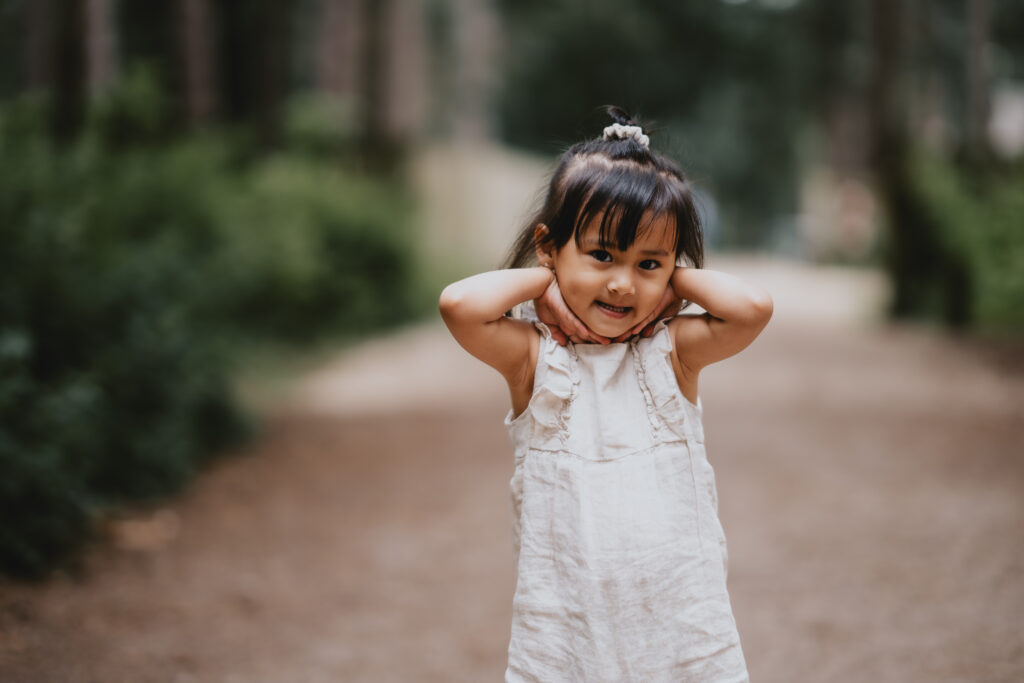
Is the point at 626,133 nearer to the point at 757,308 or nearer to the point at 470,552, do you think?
the point at 757,308

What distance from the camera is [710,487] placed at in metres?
2.36

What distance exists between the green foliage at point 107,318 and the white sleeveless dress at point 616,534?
2.81 metres

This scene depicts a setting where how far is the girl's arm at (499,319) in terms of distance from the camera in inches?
90.3

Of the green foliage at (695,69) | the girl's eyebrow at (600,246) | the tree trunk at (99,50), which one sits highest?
the green foliage at (695,69)

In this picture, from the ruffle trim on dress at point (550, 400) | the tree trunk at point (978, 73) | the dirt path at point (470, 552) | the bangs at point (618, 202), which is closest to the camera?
the bangs at point (618, 202)

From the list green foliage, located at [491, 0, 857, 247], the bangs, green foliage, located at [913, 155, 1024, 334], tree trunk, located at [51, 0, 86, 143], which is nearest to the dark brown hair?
the bangs

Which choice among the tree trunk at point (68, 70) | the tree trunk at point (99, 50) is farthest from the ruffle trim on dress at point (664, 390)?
the tree trunk at point (99, 50)

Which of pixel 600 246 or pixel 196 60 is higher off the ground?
pixel 196 60

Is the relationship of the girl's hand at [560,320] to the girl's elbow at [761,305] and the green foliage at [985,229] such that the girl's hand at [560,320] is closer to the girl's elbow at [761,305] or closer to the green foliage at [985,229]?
the girl's elbow at [761,305]

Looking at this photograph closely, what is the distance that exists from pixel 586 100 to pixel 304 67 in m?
12.0

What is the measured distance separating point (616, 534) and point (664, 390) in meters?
0.37

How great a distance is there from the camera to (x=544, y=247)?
240 centimetres

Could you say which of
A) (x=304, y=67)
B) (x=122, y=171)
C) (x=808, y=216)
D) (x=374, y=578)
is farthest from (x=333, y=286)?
(x=808, y=216)

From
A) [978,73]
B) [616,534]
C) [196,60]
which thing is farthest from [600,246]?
[978,73]
